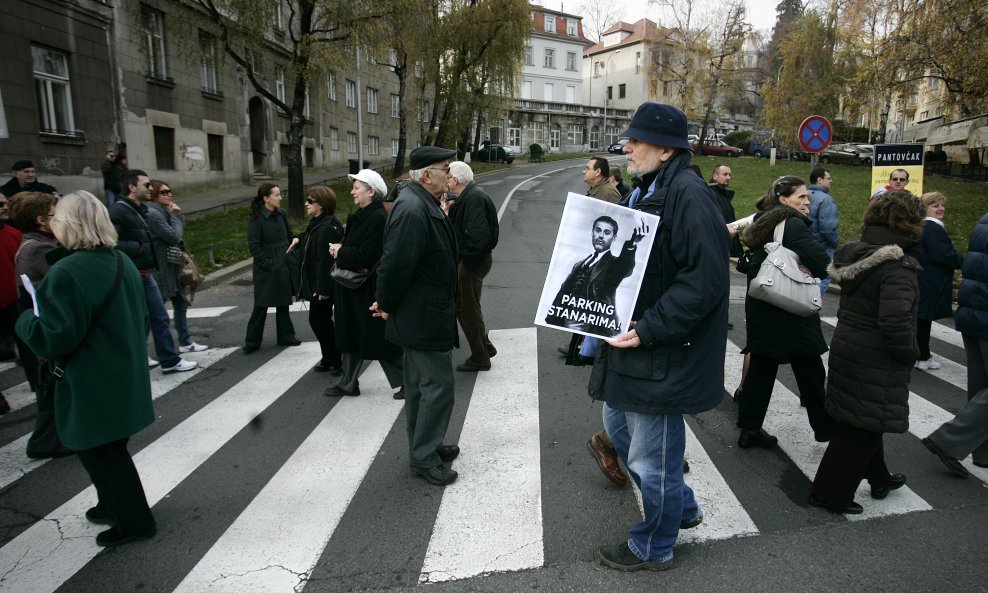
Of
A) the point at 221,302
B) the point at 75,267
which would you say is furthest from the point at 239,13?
the point at 75,267

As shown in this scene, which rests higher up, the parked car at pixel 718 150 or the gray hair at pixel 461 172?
the parked car at pixel 718 150

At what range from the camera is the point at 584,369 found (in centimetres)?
617

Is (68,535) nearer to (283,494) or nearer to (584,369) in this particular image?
(283,494)

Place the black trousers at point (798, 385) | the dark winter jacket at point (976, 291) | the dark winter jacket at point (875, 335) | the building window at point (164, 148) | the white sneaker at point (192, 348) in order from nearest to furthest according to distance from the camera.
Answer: the dark winter jacket at point (875, 335), the black trousers at point (798, 385), the dark winter jacket at point (976, 291), the white sneaker at point (192, 348), the building window at point (164, 148)

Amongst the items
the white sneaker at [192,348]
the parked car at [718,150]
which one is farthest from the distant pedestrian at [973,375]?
the parked car at [718,150]

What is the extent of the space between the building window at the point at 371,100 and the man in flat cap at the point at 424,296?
3600cm

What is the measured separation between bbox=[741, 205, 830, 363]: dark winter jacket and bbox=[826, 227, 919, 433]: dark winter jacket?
0.34m

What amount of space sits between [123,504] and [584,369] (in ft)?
13.4

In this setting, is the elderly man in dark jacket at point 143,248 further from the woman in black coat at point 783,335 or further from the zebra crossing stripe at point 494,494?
the woman in black coat at point 783,335

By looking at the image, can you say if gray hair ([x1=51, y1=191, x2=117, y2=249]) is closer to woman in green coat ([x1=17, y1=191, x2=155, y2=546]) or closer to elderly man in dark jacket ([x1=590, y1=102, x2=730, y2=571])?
woman in green coat ([x1=17, y1=191, x2=155, y2=546])

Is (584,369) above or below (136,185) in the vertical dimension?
below

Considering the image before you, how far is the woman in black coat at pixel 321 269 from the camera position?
230 inches

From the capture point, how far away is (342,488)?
3896 millimetres

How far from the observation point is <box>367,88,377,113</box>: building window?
37719 millimetres
